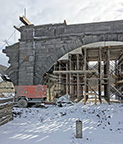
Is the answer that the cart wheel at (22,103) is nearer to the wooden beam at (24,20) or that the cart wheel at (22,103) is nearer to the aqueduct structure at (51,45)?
the aqueduct structure at (51,45)

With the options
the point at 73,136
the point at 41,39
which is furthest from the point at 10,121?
the point at 41,39

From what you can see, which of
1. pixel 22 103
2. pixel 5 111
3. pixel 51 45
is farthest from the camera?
pixel 51 45

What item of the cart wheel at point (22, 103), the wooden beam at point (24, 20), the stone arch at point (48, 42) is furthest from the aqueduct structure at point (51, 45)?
the cart wheel at point (22, 103)

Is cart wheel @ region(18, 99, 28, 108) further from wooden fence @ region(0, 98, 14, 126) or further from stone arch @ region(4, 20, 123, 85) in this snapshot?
wooden fence @ region(0, 98, 14, 126)

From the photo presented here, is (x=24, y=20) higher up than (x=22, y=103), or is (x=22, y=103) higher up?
(x=24, y=20)

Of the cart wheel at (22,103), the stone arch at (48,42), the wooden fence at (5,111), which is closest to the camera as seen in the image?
the wooden fence at (5,111)

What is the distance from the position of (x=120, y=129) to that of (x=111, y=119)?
4.26 feet

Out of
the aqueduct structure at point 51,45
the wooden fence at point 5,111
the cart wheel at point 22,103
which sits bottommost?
the cart wheel at point 22,103

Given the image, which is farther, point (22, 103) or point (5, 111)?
point (22, 103)

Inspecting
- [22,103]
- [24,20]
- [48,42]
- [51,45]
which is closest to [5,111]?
[22,103]

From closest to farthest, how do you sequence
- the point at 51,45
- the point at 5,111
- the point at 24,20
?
1. the point at 5,111
2. the point at 51,45
3. the point at 24,20

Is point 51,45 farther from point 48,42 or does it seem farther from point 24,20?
point 24,20

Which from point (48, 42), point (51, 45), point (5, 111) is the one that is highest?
point (48, 42)

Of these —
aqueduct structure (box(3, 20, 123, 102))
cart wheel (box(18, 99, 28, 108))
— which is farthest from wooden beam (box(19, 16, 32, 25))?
cart wheel (box(18, 99, 28, 108))
